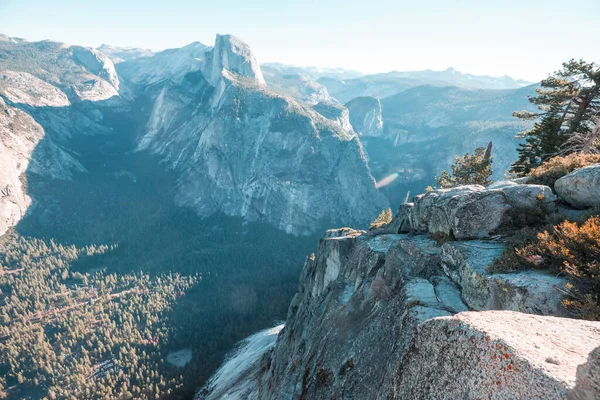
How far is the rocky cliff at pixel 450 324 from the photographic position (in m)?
7.16

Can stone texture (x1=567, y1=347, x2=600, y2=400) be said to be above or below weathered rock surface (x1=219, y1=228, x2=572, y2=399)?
above

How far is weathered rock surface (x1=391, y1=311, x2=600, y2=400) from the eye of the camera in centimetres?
653

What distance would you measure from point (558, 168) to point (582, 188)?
475 cm

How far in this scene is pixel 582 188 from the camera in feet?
55.0

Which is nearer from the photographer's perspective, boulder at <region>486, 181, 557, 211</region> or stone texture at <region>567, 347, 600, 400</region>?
stone texture at <region>567, 347, 600, 400</region>

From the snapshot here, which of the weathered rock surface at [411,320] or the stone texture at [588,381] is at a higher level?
the stone texture at [588,381]

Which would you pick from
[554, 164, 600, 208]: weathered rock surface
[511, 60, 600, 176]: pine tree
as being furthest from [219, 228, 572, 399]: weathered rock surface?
[511, 60, 600, 176]: pine tree

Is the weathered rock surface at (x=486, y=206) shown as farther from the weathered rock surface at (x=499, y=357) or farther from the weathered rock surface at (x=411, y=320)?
Answer: the weathered rock surface at (x=499, y=357)

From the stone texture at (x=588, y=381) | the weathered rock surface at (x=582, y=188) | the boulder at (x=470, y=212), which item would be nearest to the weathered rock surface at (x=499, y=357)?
the stone texture at (x=588, y=381)

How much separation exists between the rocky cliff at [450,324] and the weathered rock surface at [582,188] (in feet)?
0.86

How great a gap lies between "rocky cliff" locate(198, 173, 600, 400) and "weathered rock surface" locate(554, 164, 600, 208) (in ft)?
0.86

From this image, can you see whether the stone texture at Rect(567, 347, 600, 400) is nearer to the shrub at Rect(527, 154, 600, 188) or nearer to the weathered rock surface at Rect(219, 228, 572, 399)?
the weathered rock surface at Rect(219, 228, 572, 399)

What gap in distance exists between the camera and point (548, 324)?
8523 millimetres

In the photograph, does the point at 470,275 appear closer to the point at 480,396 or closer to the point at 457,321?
the point at 457,321
